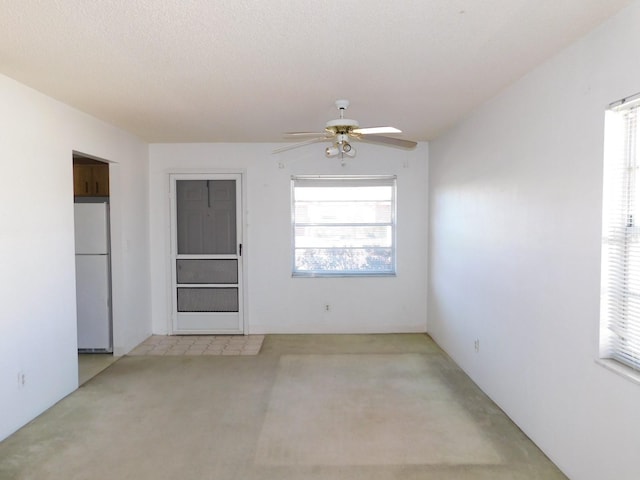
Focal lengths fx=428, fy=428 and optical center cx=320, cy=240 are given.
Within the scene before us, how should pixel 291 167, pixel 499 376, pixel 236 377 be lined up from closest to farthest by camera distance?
1. pixel 499 376
2. pixel 236 377
3. pixel 291 167

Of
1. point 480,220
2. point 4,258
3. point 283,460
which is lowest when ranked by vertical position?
point 283,460

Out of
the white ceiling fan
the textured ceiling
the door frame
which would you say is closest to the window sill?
the textured ceiling

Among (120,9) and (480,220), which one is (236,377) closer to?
(480,220)

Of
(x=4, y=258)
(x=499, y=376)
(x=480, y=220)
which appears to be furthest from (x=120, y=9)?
(x=499, y=376)

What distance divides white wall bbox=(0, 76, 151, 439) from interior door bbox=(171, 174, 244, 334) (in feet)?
4.75

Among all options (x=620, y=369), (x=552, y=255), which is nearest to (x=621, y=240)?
(x=552, y=255)

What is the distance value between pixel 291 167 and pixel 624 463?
14.3 ft

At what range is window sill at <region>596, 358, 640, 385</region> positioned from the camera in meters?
1.93

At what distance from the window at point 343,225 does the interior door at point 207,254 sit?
792 millimetres

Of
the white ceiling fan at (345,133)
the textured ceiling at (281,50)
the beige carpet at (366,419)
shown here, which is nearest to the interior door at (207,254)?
the beige carpet at (366,419)

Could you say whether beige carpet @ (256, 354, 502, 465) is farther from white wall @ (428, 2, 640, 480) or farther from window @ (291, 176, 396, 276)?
window @ (291, 176, 396, 276)

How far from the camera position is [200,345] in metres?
5.06

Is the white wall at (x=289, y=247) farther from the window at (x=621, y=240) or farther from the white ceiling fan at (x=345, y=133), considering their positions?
the window at (x=621, y=240)

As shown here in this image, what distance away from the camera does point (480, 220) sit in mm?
3729
